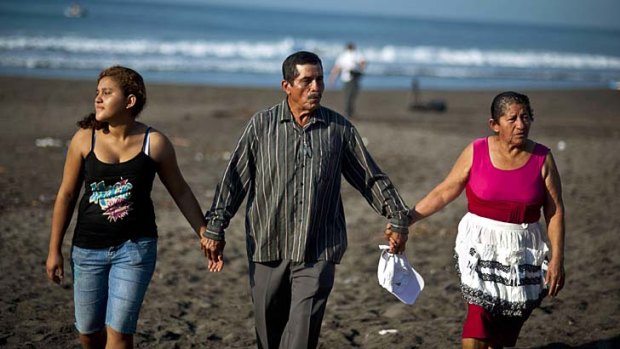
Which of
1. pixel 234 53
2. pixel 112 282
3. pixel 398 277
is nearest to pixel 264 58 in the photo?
pixel 234 53

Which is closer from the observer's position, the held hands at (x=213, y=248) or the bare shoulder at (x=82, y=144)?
the bare shoulder at (x=82, y=144)

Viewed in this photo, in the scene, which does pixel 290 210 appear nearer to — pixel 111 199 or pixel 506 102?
pixel 111 199

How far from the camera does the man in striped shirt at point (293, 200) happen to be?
4367 millimetres

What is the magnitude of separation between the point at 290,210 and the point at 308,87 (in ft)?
2.20

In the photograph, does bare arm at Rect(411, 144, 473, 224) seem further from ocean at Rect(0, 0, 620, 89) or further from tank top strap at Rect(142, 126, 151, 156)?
ocean at Rect(0, 0, 620, 89)

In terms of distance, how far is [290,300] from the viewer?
15.1 ft

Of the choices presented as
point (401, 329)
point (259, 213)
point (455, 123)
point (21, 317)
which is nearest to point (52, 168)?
point (21, 317)

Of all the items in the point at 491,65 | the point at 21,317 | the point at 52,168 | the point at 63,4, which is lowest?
the point at 21,317

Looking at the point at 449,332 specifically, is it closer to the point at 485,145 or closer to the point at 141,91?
the point at 485,145

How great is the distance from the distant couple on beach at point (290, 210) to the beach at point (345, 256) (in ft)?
4.71

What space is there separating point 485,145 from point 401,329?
6.79 feet

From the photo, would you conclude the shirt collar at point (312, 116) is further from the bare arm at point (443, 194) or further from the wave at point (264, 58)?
the wave at point (264, 58)

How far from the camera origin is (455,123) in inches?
808

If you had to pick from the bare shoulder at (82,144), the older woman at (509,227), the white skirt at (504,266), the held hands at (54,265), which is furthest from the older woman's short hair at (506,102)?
the held hands at (54,265)
